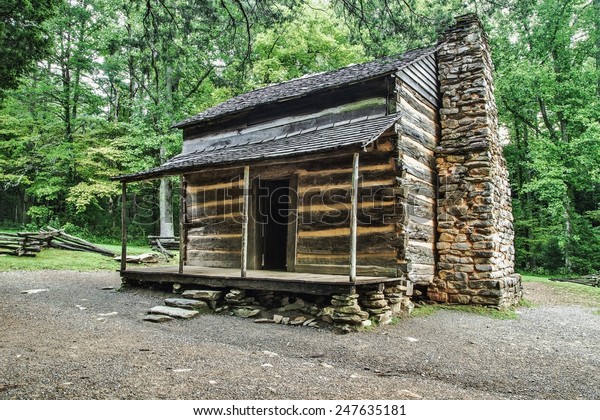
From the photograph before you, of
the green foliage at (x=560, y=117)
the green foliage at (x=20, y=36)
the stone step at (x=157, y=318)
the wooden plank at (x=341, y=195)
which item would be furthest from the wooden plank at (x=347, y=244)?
the green foliage at (x=560, y=117)

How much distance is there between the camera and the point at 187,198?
442 inches

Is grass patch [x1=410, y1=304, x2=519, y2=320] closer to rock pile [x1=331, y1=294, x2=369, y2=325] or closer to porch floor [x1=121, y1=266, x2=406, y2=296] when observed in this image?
porch floor [x1=121, y1=266, x2=406, y2=296]

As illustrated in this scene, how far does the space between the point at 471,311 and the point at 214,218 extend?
21.3 ft

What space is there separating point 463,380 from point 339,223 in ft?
14.4

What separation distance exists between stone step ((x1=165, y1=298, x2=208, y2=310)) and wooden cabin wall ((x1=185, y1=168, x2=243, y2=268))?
2.19 metres

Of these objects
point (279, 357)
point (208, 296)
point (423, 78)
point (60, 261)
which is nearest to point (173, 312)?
point (208, 296)

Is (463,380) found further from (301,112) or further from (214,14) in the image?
(301,112)

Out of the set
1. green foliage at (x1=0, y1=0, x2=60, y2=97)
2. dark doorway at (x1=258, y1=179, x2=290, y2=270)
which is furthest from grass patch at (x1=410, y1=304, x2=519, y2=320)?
green foliage at (x1=0, y1=0, x2=60, y2=97)

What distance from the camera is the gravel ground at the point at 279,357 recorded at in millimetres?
3551

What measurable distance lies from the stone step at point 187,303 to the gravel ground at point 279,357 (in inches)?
19.9

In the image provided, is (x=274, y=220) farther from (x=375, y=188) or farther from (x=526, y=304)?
(x=526, y=304)

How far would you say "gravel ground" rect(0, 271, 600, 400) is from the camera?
355 centimetres

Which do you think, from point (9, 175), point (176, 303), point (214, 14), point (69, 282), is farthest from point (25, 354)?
point (9, 175)

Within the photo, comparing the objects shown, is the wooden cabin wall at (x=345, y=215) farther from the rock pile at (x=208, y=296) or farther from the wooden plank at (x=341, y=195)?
the rock pile at (x=208, y=296)
